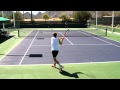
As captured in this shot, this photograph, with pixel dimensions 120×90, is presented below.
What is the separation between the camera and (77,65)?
1623 cm

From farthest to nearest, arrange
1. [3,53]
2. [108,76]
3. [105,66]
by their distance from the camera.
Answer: [3,53]
[105,66]
[108,76]
